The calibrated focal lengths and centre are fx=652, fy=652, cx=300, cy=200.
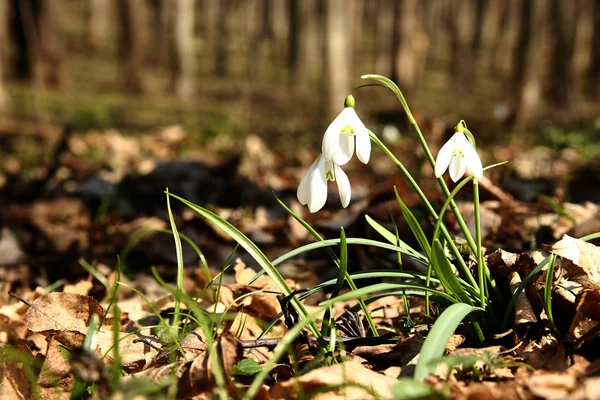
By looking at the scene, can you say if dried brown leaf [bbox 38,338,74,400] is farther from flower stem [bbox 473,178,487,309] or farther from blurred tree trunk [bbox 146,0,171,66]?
blurred tree trunk [bbox 146,0,171,66]

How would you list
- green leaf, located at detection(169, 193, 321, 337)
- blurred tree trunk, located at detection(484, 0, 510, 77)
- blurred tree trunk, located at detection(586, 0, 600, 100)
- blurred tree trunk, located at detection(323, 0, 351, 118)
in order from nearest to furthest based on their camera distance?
green leaf, located at detection(169, 193, 321, 337), blurred tree trunk, located at detection(323, 0, 351, 118), blurred tree trunk, located at detection(586, 0, 600, 100), blurred tree trunk, located at detection(484, 0, 510, 77)

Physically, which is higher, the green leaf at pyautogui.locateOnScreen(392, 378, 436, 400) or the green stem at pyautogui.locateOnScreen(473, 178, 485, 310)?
the green stem at pyautogui.locateOnScreen(473, 178, 485, 310)

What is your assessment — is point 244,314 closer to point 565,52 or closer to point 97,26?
point 565,52

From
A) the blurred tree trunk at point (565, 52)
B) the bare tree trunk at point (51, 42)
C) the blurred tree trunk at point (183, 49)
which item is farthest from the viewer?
the blurred tree trunk at point (183, 49)

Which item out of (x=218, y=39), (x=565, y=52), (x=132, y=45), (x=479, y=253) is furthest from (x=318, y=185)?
(x=218, y=39)

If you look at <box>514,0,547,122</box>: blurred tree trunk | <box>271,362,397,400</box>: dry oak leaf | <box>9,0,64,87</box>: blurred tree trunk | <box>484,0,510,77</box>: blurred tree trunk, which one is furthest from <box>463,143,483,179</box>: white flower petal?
<box>484,0,510,77</box>: blurred tree trunk

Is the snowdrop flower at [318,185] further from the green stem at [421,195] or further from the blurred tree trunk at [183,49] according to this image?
the blurred tree trunk at [183,49]

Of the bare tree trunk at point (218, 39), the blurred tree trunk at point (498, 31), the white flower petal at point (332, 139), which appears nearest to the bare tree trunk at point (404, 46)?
the bare tree trunk at point (218, 39)
